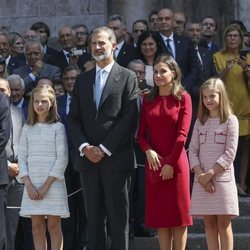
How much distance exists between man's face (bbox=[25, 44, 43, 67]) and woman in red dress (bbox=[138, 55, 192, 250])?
9.46ft

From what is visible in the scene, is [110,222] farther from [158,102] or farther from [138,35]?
[138,35]

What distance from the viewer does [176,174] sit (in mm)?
9133

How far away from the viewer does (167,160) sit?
29.6 ft

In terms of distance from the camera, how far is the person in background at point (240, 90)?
11.5 m

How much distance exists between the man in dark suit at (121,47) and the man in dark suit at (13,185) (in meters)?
1.97

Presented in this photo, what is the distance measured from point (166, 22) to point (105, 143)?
3315 mm

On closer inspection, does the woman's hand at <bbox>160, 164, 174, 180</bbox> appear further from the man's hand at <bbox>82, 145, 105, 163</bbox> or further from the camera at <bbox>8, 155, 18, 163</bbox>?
the camera at <bbox>8, 155, 18, 163</bbox>

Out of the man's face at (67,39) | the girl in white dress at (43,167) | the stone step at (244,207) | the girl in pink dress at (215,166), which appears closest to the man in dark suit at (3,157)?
the girl in white dress at (43,167)

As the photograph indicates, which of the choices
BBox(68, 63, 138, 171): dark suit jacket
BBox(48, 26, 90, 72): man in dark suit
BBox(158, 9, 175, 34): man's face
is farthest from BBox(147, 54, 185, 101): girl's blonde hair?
BBox(48, 26, 90, 72): man in dark suit

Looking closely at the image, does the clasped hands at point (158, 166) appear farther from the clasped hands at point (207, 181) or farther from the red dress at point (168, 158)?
the clasped hands at point (207, 181)

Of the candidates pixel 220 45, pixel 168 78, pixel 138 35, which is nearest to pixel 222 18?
pixel 220 45

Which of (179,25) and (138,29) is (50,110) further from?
(179,25)

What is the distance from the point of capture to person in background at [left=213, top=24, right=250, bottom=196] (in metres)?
11.5

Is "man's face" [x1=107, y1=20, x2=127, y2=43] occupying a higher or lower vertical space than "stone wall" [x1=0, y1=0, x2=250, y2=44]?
lower
